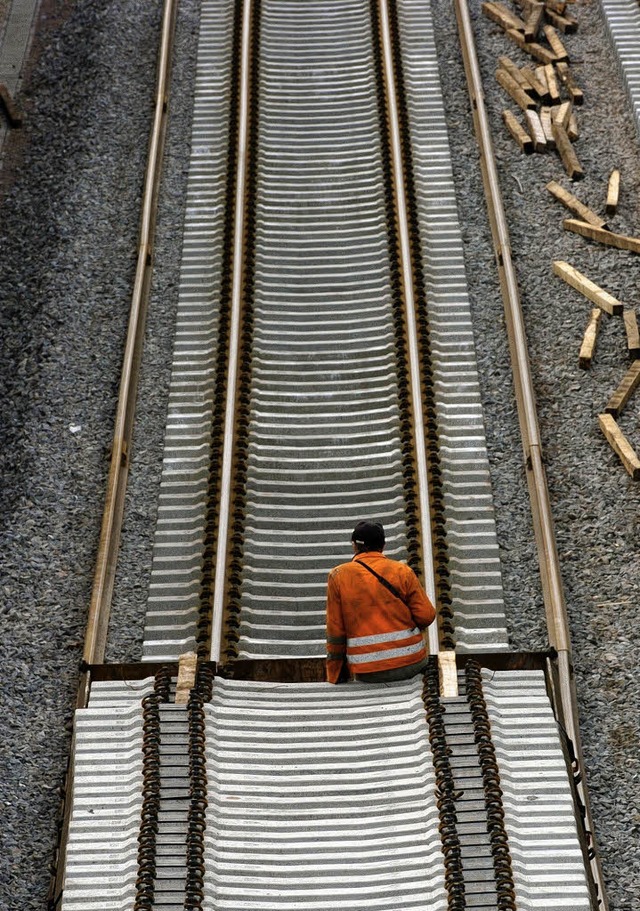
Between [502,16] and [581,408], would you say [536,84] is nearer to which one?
[502,16]

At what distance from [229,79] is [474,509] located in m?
6.51

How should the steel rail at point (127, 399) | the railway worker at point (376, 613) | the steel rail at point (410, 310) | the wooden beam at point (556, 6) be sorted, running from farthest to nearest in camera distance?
the wooden beam at point (556, 6) → the steel rail at point (410, 310) → the steel rail at point (127, 399) → the railway worker at point (376, 613)

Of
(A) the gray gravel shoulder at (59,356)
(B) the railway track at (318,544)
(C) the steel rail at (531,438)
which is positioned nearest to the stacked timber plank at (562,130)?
(C) the steel rail at (531,438)

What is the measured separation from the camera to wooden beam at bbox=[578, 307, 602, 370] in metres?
10.9

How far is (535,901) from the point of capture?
700 centimetres

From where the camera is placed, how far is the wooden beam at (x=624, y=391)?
34.4 feet

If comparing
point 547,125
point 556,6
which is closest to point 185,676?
point 547,125

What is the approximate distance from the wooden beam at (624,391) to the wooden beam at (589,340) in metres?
0.34

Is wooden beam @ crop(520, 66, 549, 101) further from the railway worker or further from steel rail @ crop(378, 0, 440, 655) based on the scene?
the railway worker

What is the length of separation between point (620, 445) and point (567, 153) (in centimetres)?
399

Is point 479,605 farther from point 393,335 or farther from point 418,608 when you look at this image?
point 393,335

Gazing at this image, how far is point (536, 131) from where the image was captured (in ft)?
43.5

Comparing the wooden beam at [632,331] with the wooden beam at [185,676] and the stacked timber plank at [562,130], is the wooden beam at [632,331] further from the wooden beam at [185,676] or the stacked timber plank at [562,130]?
the wooden beam at [185,676]

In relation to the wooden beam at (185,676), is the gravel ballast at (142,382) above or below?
above
